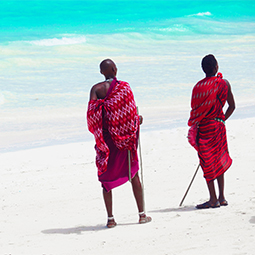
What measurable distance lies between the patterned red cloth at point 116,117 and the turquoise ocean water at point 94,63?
462cm

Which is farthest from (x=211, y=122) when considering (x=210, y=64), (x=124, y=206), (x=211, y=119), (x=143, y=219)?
(x=124, y=206)

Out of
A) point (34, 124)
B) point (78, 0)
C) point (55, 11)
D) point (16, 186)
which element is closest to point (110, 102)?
point (16, 186)

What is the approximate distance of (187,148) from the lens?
24.1 feet

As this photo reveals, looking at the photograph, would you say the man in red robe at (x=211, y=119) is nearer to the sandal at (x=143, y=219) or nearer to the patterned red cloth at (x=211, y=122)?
the patterned red cloth at (x=211, y=122)

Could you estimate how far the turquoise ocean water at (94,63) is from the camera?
10.5 m

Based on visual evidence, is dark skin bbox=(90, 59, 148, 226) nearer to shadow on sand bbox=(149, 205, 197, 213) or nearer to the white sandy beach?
the white sandy beach

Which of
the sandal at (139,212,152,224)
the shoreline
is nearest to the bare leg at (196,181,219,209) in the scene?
the sandal at (139,212,152,224)

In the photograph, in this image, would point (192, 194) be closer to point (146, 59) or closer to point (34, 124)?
point (34, 124)

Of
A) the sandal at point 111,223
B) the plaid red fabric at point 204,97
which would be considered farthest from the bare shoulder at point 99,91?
the sandal at point 111,223

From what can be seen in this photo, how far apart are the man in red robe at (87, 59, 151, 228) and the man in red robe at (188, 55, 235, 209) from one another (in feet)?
2.18

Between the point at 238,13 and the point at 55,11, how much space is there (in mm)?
19015

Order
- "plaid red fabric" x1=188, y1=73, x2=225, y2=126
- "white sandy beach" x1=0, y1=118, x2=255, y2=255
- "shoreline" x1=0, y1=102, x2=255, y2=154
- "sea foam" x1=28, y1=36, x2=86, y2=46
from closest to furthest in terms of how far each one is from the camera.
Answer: "white sandy beach" x1=0, y1=118, x2=255, y2=255, "plaid red fabric" x1=188, y1=73, x2=225, y2=126, "shoreline" x1=0, y1=102, x2=255, y2=154, "sea foam" x1=28, y1=36, x2=86, y2=46

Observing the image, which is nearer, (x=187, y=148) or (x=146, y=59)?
(x=187, y=148)

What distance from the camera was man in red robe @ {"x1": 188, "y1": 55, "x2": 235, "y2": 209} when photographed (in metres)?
4.52
